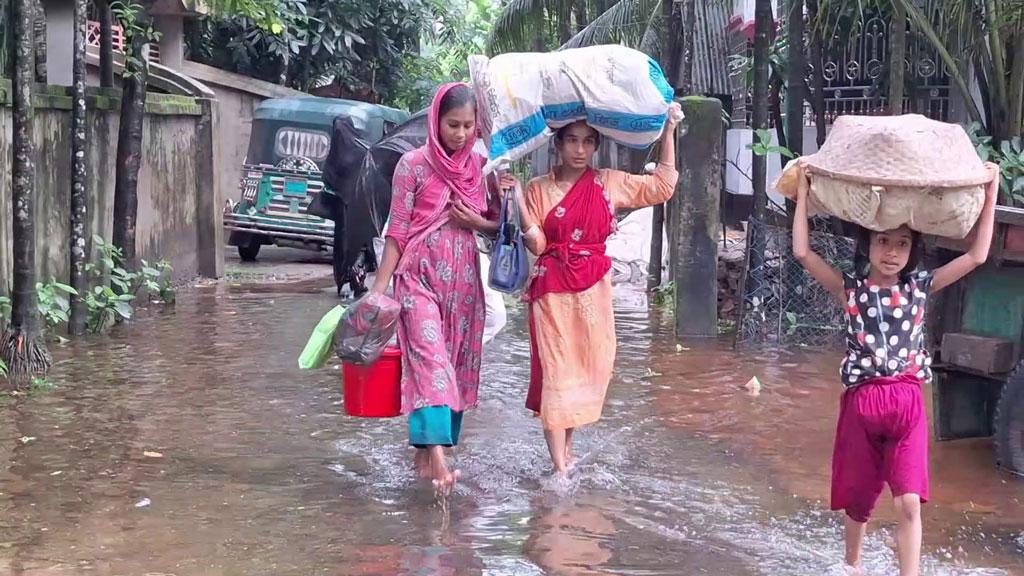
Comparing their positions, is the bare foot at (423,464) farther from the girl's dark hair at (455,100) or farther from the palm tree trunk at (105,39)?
the palm tree trunk at (105,39)

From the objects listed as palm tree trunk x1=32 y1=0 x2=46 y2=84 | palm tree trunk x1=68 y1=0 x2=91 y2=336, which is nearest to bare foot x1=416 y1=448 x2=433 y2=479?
palm tree trunk x1=68 y1=0 x2=91 y2=336

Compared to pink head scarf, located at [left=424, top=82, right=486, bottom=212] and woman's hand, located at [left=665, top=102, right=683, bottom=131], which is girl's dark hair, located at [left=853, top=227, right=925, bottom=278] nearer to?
woman's hand, located at [left=665, top=102, right=683, bottom=131]

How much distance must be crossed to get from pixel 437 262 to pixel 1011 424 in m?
2.66

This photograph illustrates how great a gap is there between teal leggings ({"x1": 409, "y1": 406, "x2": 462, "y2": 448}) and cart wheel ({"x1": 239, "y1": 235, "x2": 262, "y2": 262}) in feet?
39.3

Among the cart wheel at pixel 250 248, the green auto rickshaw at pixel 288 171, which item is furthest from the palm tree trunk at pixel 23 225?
the cart wheel at pixel 250 248

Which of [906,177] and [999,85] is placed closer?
[906,177]

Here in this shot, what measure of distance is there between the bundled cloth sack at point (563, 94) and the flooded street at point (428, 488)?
1560 mm

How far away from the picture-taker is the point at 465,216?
213 inches

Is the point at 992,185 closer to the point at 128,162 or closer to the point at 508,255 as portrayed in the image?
the point at 508,255

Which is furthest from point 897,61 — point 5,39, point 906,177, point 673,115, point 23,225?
point 5,39

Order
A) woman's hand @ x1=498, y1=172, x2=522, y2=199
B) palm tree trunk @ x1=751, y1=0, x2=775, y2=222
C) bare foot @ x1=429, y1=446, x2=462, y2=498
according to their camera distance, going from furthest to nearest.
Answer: palm tree trunk @ x1=751, y1=0, x2=775, y2=222, woman's hand @ x1=498, y1=172, x2=522, y2=199, bare foot @ x1=429, y1=446, x2=462, y2=498

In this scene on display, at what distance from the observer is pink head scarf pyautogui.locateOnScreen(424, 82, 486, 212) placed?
5.35m

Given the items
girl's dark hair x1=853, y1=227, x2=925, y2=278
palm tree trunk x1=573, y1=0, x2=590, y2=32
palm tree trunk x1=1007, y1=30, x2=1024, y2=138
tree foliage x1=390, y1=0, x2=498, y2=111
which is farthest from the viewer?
tree foliage x1=390, y1=0, x2=498, y2=111

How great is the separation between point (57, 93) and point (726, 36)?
396 inches
